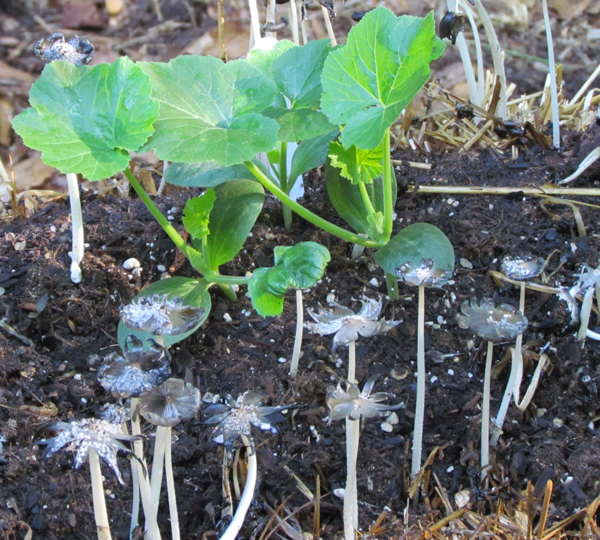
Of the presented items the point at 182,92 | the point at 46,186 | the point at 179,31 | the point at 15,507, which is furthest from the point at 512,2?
the point at 15,507

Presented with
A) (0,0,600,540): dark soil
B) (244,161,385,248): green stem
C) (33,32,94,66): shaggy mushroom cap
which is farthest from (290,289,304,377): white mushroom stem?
(33,32,94,66): shaggy mushroom cap

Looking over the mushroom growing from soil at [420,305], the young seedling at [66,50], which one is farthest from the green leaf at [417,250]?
the young seedling at [66,50]

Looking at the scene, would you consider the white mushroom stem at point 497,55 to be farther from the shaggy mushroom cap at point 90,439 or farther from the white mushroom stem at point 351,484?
the shaggy mushroom cap at point 90,439

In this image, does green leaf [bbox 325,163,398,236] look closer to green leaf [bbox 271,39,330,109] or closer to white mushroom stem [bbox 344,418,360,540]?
green leaf [bbox 271,39,330,109]

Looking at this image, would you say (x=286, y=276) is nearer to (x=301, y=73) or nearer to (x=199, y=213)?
(x=199, y=213)

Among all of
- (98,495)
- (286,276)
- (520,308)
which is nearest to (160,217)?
(286,276)

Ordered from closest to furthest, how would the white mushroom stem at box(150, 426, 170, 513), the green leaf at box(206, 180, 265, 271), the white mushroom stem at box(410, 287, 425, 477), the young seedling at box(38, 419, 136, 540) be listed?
the young seedling at box(38, 419, 136, 540), the white mushroom stem at box(150, 426, 170, 513), the white mushroom stem at box(410, 287, 425, 477), the green leaf at box(206, 180, 265, 271)

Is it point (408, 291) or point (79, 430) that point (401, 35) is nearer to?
point (408, 291)
